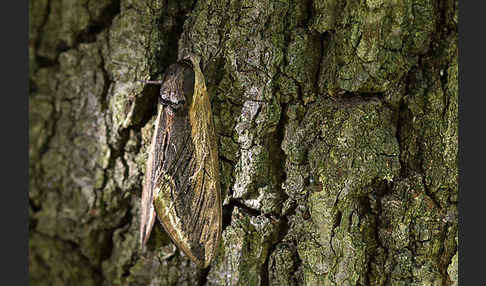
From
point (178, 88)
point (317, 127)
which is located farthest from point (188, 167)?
point (317, 127)

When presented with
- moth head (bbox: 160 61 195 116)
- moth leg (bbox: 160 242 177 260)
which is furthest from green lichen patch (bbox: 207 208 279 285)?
moth head (bbox: 160 61 195 116)

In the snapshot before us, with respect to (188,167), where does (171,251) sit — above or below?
below

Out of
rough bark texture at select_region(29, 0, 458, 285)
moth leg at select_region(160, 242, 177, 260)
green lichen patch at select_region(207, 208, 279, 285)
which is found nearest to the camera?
rough bark texture at select_region(29, 0, 458, 285)

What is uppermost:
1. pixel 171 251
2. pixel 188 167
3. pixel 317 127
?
pixel 317 127

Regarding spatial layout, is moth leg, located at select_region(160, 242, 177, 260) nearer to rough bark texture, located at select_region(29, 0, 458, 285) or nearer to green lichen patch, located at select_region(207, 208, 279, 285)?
rough bark texture, located at select_region(29, 0, 458, 285)

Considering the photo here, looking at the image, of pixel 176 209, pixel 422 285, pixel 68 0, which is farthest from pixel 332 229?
pixel 68 0

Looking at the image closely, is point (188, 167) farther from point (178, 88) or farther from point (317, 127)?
point (317, 127)

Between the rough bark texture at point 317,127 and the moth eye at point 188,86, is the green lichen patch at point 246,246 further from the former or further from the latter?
the moth eye at point 188,86
